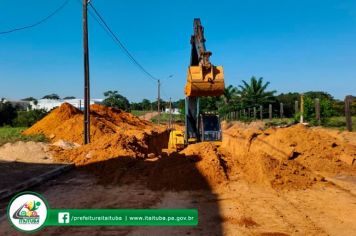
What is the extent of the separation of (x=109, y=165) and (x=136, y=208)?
608cm

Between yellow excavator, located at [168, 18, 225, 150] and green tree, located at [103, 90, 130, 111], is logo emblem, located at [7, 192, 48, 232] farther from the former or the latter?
green tree, located at [103, 90, 130, 111]

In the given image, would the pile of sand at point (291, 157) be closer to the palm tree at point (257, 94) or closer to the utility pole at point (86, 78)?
the utility pole at point (86, 78)

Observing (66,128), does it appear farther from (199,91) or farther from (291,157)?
(291,157)

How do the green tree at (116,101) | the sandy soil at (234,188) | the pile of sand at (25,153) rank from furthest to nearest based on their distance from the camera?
the green tree at (116,101) < the pile of sand at (25,153) < the sandy soil at (234,188)

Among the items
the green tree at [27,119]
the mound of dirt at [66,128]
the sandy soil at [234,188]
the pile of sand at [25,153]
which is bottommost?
the sandy soil at [234,188]

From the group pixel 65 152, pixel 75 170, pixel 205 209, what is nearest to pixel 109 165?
pixel 75 170

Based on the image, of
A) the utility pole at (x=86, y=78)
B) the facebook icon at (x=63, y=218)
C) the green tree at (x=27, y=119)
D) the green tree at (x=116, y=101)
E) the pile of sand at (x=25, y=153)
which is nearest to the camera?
the facebook icon at (x=63, y=218)

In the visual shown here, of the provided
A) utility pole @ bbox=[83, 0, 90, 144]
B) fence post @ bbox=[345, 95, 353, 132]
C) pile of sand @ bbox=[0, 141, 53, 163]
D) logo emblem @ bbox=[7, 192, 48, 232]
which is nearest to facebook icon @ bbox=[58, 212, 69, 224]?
logo emblem @ bbox=[7, 192, 48, 232]

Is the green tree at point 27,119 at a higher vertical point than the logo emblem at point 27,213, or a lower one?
higher

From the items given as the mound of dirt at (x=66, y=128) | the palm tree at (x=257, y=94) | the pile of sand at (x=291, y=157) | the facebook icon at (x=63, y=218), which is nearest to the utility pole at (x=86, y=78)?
the mound of dirt at (x=66, y=128)

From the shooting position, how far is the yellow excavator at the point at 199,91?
14469 mm

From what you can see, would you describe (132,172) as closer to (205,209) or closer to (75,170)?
(75,170)

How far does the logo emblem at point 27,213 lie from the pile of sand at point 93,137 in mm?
8389

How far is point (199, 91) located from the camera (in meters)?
14.7
